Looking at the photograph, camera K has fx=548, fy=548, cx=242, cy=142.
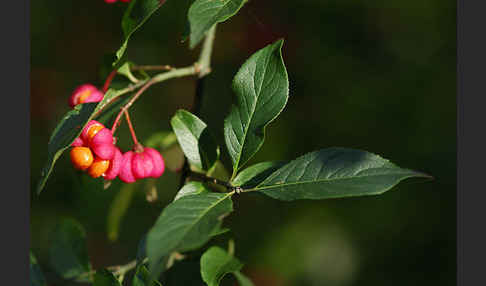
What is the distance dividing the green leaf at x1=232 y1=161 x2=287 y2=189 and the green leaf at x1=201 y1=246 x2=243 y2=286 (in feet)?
0.62

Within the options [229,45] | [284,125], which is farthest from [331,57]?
[229,45]

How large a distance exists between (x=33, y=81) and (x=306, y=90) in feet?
5.15

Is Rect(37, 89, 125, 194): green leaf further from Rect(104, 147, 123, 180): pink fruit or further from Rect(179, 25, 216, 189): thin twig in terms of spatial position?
Rect(179, 25, 216, 189): thin twig

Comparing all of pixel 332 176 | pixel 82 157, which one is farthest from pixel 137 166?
pixel 332 176

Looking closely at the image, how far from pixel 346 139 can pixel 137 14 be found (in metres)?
1.67

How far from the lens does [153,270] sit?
74 centimetres

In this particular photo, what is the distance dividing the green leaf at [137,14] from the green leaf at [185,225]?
0.32 m

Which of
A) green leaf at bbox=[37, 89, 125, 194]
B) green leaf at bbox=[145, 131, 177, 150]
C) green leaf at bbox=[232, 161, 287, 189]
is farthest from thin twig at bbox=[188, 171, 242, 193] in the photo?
green leaf at bbox=[145, 131, 177, 150]

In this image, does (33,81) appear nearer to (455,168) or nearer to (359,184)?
(455,168)

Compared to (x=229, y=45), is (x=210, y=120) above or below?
below

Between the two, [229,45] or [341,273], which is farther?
[229,45]

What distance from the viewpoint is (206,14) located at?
892 mm

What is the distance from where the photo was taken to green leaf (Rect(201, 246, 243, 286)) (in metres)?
1.08

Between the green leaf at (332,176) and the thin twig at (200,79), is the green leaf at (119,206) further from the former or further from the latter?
the green leaf at (332,176)
